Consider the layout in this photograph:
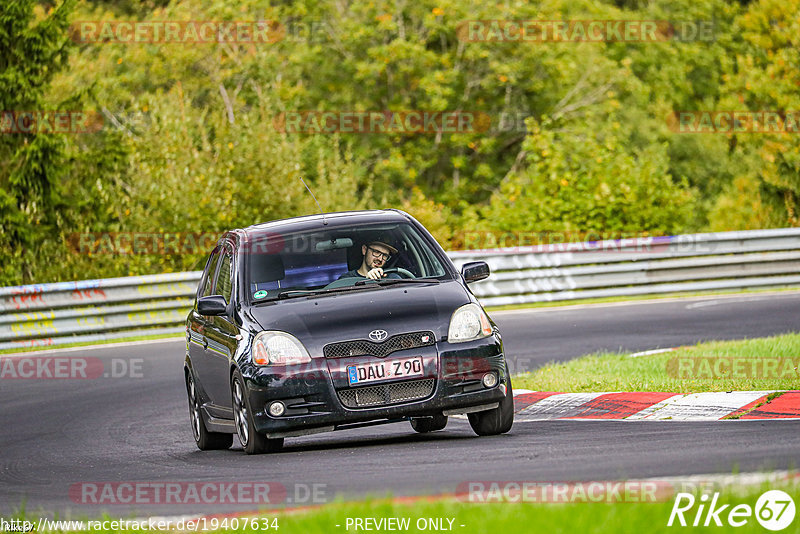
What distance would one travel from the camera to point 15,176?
2562cm

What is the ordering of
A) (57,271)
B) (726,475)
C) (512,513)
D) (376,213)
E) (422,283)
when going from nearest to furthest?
1. (512,513)
2. (726,475)
3. (422,283)
4. (376,213)
5. (57,271)

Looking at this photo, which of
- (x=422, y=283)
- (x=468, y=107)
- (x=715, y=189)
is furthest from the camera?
(x=715, y=189)

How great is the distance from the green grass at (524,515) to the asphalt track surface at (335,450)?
71cm

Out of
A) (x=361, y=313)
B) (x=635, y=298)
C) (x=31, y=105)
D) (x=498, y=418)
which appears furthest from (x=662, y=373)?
(x=31, y=105)

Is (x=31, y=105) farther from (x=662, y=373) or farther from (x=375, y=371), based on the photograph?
(x=375, y=371)

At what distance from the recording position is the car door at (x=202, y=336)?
10.6m

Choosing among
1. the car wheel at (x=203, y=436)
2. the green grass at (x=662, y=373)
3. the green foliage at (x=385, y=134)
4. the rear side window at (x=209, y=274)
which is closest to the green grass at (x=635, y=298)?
the green foliage at (x=385, y=134)

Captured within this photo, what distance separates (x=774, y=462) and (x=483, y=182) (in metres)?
35.5

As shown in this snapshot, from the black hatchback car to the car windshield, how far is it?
0.03ft

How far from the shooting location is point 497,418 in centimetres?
934

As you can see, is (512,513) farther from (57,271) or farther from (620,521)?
(57,271)

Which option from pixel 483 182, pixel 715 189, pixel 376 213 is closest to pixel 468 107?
pixel 483 182

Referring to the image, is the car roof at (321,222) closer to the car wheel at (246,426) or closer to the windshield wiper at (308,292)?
the windshield wiper at (308,292)

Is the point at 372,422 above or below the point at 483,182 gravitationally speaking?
above
